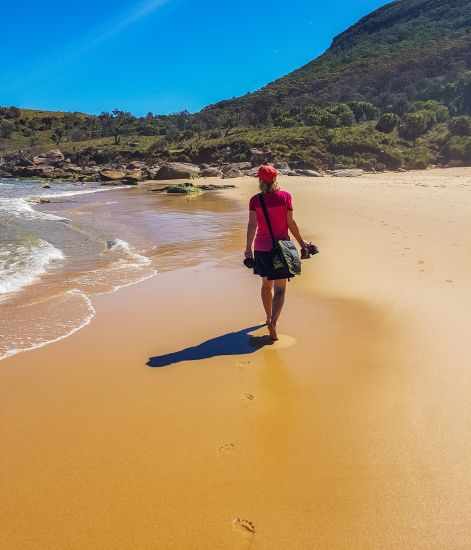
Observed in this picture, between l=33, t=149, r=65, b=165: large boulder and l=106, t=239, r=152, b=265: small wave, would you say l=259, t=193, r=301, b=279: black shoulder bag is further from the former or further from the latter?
l=33, t=149, r=65, b=165: large boulder

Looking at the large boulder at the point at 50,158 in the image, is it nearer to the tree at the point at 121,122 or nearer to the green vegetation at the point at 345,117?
the green vegetation at the point at 345,117

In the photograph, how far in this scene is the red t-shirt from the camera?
14.6ft

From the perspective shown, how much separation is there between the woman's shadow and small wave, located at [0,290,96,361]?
1.29 metres

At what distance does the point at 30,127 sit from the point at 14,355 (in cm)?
11862

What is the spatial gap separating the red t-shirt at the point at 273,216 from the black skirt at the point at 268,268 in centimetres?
6

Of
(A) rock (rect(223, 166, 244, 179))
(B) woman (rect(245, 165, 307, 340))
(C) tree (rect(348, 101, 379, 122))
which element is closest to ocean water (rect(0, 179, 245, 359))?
(B) woman (rect(245, 165, 307, 340))

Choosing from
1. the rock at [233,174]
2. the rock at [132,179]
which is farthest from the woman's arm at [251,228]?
the rock at [233,174]

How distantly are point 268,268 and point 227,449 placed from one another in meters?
2.02

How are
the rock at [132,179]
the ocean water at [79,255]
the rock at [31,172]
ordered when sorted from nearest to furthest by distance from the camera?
the ocean water at [79,255] → the rock at [132,179] → the rock at [31,172]

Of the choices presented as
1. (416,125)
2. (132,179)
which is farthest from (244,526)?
(416,125)

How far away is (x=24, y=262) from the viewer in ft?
28.9

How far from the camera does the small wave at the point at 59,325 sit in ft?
15.2

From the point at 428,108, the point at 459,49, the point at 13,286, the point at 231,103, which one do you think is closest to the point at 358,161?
the point at 428,108

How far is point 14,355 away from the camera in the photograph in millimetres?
4449
